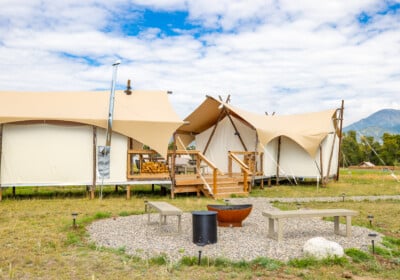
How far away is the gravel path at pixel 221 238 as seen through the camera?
598 cm

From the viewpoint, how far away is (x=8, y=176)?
1229 centimetres

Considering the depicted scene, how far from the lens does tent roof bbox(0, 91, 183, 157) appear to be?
12.5 metres

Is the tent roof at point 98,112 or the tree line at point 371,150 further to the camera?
the tree line at point 371,150

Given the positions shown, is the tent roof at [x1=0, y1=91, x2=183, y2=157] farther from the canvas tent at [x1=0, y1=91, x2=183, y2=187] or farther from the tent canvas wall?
the tent canvas wall

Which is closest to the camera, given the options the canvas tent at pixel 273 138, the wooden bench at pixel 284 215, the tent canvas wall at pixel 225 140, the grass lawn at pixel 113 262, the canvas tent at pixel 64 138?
the grass lawn at pixel 113 262

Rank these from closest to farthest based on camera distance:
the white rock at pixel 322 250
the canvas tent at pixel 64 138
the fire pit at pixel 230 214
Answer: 1. the white rock at pixel 322 250
2. the fire pit at pixel 230 214
3. the canvas tent at pixel 64 138

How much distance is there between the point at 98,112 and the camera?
514 inches

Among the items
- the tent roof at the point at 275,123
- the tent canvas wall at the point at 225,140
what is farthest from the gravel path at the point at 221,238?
the tent canvas wall at the point at 225,140

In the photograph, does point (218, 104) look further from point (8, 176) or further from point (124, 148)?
point (8, 176)

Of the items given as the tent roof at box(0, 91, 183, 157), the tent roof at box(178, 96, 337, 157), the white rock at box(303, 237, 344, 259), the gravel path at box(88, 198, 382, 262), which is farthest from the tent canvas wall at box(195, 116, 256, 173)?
the white rock at box(303, 237, 344, 259)

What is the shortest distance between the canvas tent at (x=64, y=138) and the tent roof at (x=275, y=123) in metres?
3.70

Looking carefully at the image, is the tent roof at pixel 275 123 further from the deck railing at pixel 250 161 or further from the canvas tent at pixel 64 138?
the canvas tent at pixel 64 138

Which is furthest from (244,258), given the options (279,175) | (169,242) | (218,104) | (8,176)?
(279,175)

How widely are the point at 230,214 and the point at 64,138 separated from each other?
693 cm
